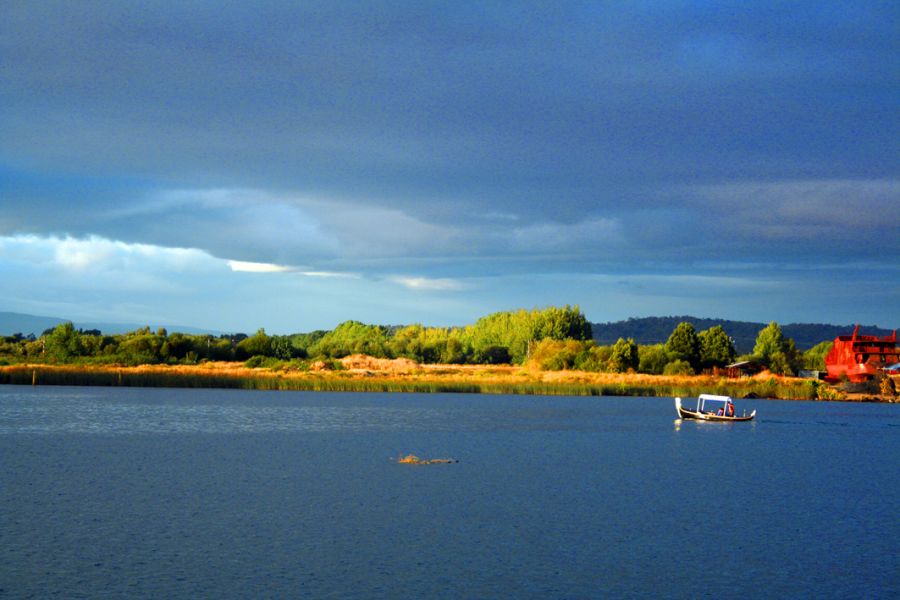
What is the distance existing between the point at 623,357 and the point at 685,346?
1155cm

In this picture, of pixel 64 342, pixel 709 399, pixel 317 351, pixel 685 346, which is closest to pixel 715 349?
pixel 685 346

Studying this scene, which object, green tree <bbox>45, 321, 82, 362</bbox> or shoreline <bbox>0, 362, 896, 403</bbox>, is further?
green tree <bbox>45, 321, 82, 362</bbox>

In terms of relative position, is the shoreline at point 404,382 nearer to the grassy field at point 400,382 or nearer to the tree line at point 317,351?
the grassy field at point 400,382

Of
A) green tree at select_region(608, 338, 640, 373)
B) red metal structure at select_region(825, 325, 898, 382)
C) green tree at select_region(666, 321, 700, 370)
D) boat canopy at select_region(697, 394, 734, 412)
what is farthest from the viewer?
green tree at select_region(666, 321, 700, 370)

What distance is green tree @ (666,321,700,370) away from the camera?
430 ft

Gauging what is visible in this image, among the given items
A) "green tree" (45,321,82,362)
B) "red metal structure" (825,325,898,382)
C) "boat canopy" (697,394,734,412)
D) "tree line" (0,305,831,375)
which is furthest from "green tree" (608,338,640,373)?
"green tree" (45,321,82,362)

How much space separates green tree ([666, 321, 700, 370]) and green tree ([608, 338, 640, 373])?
19.8 feet

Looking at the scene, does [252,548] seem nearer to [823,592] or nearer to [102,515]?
[102,515]

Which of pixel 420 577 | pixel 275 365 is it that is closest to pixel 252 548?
pixel 420 577

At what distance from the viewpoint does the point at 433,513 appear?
27797mm

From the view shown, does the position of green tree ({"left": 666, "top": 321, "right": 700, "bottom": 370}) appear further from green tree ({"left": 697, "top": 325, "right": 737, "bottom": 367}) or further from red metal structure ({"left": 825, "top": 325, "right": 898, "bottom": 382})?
red metal structure ({"left": 825, "top": 325, "right": 898, "bottom": 382})

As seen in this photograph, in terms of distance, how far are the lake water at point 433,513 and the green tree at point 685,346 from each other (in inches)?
2920

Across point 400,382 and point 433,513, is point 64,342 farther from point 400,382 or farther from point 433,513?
point 433,513

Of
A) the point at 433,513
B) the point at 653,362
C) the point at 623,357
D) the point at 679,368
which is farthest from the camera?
the point at 653,362
